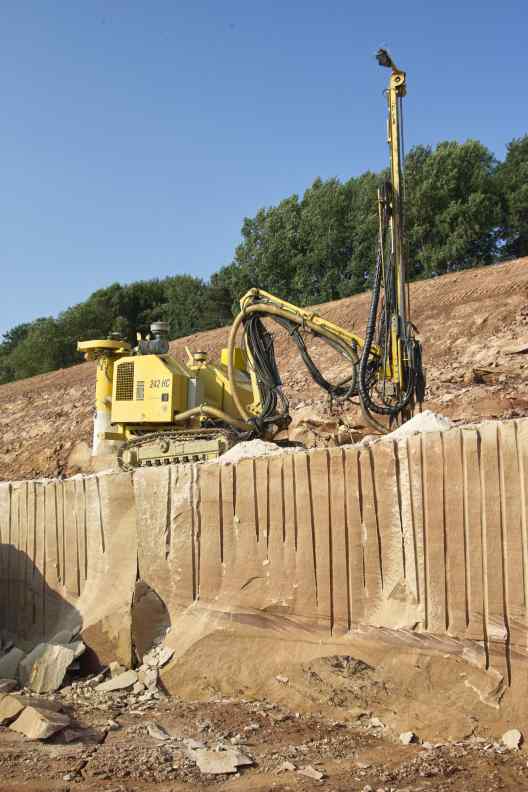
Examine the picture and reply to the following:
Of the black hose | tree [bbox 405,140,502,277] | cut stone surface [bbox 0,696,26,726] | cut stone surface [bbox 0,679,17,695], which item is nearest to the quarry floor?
cut stone surface [bbox 0,696,26,726]

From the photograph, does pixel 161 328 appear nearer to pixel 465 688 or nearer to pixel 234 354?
pixel 234 354

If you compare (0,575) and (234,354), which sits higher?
(234,354)

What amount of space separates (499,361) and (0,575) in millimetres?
11033

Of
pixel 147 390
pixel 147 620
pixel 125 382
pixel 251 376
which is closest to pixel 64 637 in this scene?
pixel 147 620

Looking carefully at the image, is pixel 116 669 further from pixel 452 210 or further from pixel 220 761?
pixel 452 210

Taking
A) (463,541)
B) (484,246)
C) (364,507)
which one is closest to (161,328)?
(364,507)

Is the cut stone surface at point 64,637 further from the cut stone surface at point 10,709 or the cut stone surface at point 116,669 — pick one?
the cut stone surface at point 10,709

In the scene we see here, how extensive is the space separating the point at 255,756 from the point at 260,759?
5cm

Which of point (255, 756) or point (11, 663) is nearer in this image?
point (255, 756)

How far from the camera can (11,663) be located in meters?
6.32

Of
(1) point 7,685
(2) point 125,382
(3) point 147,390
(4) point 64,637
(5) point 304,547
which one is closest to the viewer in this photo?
(5) point 304,547

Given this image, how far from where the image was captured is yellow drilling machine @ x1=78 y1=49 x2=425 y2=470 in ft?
31.3

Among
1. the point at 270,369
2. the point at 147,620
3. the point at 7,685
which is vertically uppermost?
the point at 270,369

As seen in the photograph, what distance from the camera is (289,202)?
37594 mm
